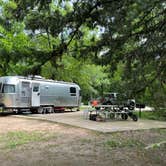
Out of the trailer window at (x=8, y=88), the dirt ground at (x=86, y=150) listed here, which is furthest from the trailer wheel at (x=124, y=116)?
the trailer window at (x=8, y=88)

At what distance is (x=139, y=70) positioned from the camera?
1065 cm

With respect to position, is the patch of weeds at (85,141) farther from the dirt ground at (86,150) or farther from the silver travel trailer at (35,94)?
the silver travel trailer at (35,94)

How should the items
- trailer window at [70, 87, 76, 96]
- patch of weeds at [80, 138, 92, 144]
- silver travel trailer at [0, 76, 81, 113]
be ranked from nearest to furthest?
patch of weeds at [80, 138, 92, 144], silver travel trailer at [0, 76, 81, 113], trailer window at [70, 87, 76, 96]

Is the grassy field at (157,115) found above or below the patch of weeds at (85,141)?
above

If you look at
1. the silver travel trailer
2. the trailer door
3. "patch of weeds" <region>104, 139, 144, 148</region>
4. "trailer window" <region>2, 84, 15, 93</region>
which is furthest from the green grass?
the trailer door

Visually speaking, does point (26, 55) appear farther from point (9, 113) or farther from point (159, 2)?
point (9, 113)

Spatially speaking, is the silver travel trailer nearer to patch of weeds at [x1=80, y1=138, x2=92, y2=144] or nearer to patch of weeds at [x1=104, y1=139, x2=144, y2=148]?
patch of weeds at [x1=80, y1=138, x2=92, y2=144]

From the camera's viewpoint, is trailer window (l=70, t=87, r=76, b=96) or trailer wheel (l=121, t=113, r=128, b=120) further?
trailer window (l=70, t=87, r=76, b=96)

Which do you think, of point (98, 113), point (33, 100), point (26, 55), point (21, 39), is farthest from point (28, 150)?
point (21, 39)

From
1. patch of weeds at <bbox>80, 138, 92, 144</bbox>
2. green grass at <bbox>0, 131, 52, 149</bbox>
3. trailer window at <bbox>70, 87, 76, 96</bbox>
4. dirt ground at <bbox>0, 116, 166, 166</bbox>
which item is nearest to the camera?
dirt ground at <bbox>0, 116, 166, 166</bbox>

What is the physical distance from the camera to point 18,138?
41.9 feet

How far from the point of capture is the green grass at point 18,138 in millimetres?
11447

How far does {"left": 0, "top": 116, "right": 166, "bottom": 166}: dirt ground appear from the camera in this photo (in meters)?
9.08

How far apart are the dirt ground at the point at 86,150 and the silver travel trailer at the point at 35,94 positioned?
7.57m
